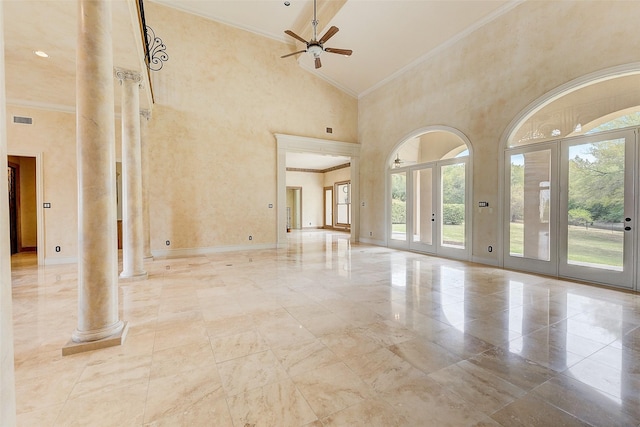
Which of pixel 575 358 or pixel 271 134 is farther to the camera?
pixel 271 134

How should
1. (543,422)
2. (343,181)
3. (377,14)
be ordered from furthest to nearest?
(343,181) → (377,14) → (543,422)

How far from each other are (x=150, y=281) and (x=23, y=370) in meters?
2.79

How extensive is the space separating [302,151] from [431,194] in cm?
410

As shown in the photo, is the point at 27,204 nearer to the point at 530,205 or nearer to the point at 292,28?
the point at 292,28

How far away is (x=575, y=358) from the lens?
2.45 metres

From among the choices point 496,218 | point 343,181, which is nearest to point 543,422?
point 496,218

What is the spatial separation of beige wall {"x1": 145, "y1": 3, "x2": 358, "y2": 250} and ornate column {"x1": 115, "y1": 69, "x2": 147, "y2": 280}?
7.75ft

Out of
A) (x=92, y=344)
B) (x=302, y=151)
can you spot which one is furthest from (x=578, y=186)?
(x=92, y=344)

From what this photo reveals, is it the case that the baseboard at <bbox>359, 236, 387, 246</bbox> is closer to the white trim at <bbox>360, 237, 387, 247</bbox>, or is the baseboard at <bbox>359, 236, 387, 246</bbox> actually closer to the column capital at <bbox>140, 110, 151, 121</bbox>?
the white trim at <bbox>360, 237, 387, 247</bbox>

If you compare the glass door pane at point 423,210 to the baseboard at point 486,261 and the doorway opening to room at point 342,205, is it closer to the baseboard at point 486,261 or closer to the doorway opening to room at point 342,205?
the baseboard at point 486,261

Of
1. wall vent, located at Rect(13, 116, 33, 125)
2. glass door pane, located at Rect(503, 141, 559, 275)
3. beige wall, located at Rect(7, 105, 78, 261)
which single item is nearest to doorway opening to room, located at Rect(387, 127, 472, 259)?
glass door pane, located at Rect(503, 141, 559, 275)

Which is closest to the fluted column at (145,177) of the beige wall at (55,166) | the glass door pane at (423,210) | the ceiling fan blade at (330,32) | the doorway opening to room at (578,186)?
the beige wall at (55,166)

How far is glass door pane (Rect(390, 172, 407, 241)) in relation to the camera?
8531mm

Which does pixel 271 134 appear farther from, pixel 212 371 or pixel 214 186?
pixel 212 371
